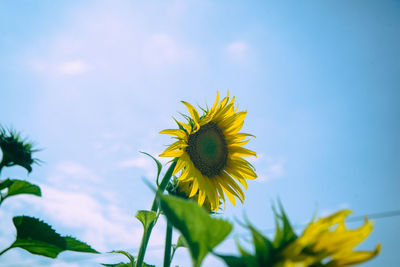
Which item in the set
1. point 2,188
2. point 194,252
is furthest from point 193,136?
point 194,252

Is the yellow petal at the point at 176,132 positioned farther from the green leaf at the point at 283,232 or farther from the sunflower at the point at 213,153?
the green leaf at the point at 283,232

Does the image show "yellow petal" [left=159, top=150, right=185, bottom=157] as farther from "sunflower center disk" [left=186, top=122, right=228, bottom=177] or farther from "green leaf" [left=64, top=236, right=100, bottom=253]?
"green leaf" [left=64, top=236, right=100, bottom=253]

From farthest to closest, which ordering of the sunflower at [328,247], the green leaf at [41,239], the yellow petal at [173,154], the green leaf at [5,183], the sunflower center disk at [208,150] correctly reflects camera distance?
the sunflower center disk at [208,150], the yellow petal at [173,154], the green leaf at [41,239], the green leaf at [5,183], the sunflower at [328,247]

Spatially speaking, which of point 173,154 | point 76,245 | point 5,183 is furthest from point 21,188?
point 173,154

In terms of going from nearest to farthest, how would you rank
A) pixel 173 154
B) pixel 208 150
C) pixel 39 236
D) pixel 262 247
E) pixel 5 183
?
pixel 262 247
pixel 5 183
pixel 39 236
pixel 173 154
pixel 208 150

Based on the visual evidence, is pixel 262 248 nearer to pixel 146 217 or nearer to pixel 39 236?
pixel 146 217

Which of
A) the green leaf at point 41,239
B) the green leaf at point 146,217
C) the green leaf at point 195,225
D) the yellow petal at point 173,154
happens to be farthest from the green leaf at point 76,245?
the green leaf at point 195,225
